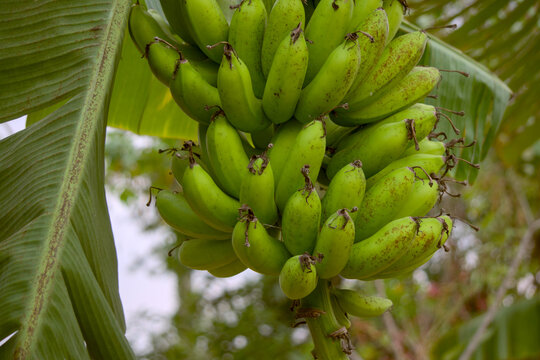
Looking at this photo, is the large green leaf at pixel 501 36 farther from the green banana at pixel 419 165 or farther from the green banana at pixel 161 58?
the green banana at pixel 161 58

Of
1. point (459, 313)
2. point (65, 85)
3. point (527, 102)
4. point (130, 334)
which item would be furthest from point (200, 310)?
point (65, 85)

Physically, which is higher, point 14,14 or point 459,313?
point 14,14

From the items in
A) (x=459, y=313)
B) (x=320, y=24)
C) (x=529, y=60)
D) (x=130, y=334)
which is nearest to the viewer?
(x=320, y=24)

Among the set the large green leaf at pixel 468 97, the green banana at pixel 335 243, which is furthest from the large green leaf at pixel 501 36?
the green banana at pixel 335 243

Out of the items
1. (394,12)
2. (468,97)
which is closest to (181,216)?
(394,12)

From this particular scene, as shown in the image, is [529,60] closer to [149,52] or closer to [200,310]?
[149,52]

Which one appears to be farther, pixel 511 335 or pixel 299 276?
pixel 511 335

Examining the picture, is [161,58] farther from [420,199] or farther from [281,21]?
[420,199]
